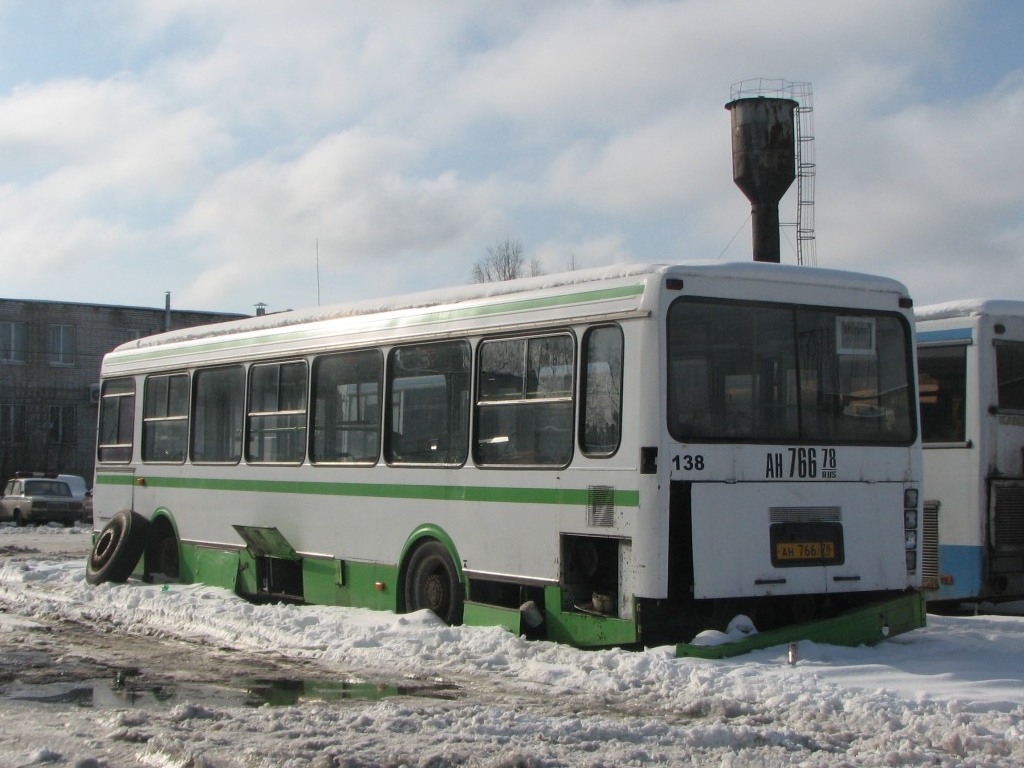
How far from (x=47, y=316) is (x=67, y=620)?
152 ft

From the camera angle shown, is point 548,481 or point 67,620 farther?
point 67,620

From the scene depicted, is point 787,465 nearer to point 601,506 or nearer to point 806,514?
point 806,514

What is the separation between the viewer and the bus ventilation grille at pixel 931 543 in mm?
12941

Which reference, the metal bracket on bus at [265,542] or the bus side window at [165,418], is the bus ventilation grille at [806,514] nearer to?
the metal bracket on bus at [265,542]

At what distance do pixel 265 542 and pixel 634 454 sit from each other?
19.8 ft

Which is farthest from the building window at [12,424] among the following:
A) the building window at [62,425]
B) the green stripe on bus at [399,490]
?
the green stripe on bus at [399,490]

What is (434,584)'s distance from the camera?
1209cm

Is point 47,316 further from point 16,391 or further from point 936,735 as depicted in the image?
point 936,735

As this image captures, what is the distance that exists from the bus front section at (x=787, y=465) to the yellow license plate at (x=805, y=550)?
12 mm

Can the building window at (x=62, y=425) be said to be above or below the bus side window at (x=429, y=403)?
above

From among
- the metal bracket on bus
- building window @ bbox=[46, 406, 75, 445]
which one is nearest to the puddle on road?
the metal bracket on bus

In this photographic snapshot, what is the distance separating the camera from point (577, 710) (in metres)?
8.37

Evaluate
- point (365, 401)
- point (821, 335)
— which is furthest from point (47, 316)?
point (821, 335)

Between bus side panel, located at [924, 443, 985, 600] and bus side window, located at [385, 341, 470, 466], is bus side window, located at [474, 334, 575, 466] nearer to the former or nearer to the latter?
bus side window, located at [385, 341, 470, 466]
